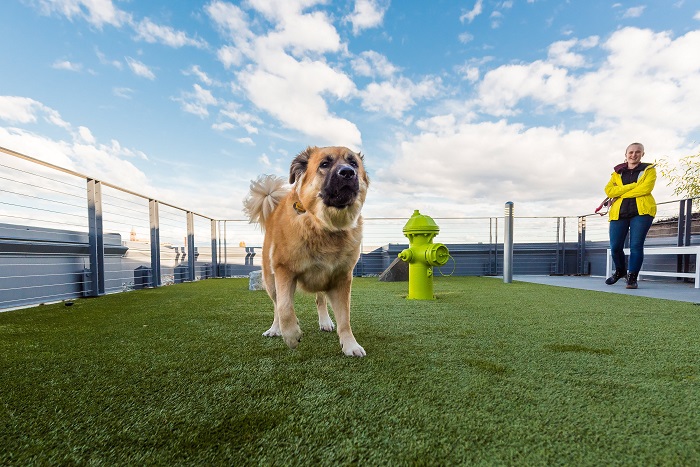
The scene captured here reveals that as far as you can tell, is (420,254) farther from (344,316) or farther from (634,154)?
(634,154)

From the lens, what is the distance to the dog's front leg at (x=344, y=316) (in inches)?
65.9

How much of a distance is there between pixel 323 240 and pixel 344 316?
445mm

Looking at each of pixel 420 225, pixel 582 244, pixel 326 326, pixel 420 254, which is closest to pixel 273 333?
pixel 326 326

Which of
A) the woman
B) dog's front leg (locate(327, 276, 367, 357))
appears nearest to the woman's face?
the woman

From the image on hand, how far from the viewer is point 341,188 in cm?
176

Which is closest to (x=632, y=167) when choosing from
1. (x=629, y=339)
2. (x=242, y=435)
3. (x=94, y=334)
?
(x=629, y=339)

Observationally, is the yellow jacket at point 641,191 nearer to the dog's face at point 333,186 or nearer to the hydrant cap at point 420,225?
the hydrant cap at point 420,225

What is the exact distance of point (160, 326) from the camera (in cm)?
230

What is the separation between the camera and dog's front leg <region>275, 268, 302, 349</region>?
171cm

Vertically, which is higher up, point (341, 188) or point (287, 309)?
point (341, 188)

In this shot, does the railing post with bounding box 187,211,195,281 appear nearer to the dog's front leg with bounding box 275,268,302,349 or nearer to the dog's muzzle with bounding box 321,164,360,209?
the dog's front leg with bounding box 275,268,302,349

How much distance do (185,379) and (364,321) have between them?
1486 millimetres

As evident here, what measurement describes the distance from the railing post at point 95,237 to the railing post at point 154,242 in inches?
53.1

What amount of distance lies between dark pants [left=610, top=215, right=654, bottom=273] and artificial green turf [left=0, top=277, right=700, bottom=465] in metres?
3.00
